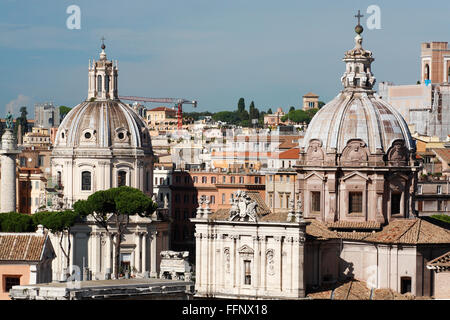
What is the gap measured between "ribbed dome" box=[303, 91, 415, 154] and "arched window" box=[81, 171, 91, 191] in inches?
1189

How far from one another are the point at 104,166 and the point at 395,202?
32449 mm

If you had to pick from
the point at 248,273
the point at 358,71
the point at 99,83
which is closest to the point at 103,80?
the point at 99,83

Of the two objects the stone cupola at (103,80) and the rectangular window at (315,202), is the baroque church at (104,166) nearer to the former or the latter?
the stone cupola at (103,80)

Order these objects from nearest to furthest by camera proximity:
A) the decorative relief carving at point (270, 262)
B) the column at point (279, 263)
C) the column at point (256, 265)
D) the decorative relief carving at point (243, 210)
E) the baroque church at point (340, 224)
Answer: the column at point (279, 263), the decorative relief carving at point (270, 262), the baroque church at point (340, 224), the column at point (256, 265), the decorative relief carving at point (243, 210)

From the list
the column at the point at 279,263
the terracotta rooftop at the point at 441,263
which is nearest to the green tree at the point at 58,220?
the column at the point at 279,263

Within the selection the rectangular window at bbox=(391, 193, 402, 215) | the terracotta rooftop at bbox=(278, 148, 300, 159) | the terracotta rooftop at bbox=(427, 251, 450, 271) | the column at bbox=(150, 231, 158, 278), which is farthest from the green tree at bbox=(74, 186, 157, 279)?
the terracotta rooftop at bbox=(427, 251, 450, 271)

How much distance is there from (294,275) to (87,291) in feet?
39.8

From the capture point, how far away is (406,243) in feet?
248

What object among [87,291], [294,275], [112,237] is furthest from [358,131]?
[112,237]

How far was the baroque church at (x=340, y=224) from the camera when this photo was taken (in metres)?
75.1

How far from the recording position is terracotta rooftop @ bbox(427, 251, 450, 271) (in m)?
72.8

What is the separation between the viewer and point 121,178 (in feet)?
358

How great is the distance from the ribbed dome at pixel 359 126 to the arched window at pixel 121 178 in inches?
1189
